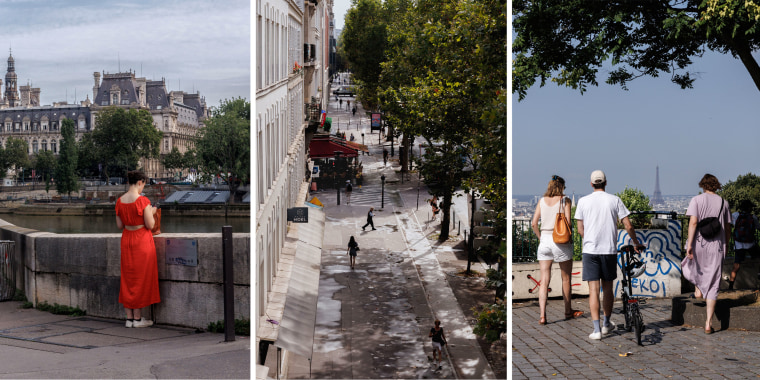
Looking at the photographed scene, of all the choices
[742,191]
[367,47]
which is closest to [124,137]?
[367,47]

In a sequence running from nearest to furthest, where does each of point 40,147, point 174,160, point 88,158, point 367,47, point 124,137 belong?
point 367,47
point 40,147
point 88,158
point 174,160
point 124,137

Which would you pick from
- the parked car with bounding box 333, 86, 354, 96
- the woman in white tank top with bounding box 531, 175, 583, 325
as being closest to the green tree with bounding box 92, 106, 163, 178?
the parked car with bounding box 333, 86, 354, 96

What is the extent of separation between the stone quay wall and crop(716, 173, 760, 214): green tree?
16.7 feet

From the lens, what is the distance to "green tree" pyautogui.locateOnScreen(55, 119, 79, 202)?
3625 centimetres

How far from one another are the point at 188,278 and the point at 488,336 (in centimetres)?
270

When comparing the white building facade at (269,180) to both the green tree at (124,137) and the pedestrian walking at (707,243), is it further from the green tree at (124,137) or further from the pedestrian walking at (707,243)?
the green tree at (124,137)

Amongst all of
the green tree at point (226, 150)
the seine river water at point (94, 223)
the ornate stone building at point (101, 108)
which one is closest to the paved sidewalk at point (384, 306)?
the green tree at point (226, 150)

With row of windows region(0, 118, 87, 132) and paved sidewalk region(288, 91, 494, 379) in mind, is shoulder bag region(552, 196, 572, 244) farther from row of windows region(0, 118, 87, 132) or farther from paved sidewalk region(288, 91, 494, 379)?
row of windows region(0, 118, 87, 132)

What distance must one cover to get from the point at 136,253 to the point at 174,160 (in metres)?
34.7

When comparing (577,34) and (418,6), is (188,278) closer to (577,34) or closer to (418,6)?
(577,34)

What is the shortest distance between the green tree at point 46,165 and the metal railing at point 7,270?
28.8 metres

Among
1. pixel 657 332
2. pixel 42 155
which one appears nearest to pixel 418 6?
pixel 657 332

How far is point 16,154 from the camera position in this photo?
3725 cm

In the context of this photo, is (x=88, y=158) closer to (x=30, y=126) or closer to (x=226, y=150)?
(x=30, y=126)
